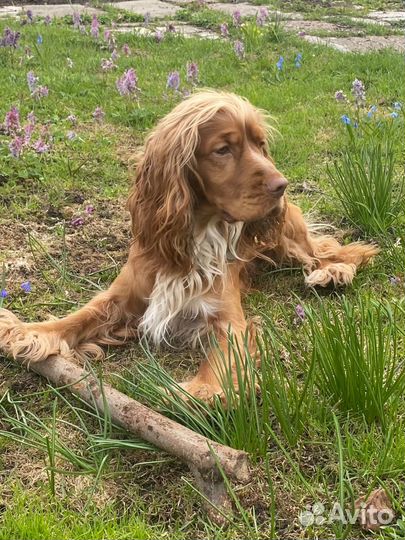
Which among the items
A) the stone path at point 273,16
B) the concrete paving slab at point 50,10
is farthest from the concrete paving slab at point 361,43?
the concrete paving slab at point 50,10

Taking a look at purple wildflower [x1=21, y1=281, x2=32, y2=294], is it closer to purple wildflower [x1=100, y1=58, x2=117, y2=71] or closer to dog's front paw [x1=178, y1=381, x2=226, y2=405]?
dog's front paw [x1=178, y1=381, x2=226, y2=405]

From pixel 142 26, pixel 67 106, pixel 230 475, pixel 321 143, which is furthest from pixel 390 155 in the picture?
pixel 142 26

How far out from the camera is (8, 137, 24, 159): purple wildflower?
4.24 meters

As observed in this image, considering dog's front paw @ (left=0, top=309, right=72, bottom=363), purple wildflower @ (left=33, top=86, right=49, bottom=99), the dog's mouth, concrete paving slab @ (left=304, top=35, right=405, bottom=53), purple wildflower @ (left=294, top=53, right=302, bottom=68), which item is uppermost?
the dog's mouth

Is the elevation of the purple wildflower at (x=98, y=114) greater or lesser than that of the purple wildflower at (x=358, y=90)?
lesser

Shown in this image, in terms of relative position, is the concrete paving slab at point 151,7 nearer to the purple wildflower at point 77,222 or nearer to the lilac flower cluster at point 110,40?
the lilac flower cluster at point 110,40

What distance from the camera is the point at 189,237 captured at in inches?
114

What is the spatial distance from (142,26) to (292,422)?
276 inches

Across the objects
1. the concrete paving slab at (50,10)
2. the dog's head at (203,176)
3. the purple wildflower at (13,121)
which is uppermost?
the dog's head at (203,176)

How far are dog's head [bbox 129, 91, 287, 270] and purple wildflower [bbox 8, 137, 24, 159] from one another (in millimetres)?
1545

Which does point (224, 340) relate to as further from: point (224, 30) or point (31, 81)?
point (224, 30)

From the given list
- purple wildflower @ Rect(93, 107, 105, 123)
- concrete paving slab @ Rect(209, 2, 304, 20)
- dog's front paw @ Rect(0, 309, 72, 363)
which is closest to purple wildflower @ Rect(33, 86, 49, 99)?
purple wildflower @ Rect(93, 107, 105, 123)

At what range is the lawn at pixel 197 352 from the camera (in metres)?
2.12

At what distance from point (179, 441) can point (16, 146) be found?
2599 millimetres
